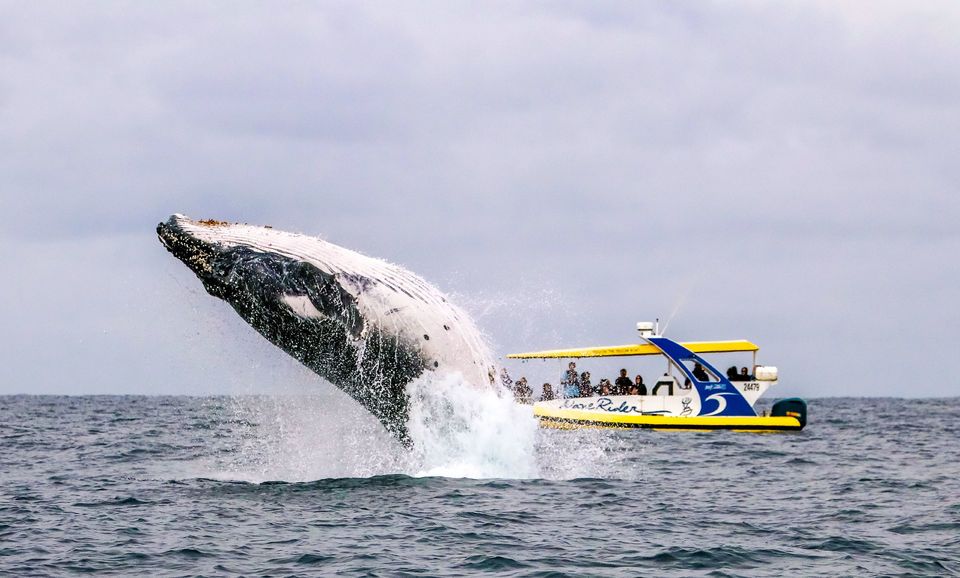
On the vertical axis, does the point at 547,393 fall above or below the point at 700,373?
below

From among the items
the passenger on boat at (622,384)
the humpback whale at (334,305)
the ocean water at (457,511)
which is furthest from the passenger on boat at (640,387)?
the humpback whale at (334,305)

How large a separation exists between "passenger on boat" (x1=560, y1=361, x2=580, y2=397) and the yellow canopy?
2.17ft

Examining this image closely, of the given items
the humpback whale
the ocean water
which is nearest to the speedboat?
the ocean water

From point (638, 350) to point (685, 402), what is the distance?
2119 mm

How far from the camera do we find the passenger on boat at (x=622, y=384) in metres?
32.2

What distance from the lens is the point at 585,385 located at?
1293 inches

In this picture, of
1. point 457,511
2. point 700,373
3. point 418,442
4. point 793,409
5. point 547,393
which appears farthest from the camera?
point 547,393

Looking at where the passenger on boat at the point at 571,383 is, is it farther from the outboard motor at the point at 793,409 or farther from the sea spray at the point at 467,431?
the sea spray at the point at 467,431

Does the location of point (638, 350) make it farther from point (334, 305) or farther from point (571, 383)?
point (334, 305)

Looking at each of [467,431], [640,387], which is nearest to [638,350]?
[640,387]

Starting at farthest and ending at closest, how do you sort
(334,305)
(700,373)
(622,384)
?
(622,384) → (700,373) → (334,305)

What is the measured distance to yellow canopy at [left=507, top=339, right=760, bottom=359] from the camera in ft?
102

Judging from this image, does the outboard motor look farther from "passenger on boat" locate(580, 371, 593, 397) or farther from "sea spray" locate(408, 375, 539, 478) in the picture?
"sea spray" locate(408, 375, 539, 478)

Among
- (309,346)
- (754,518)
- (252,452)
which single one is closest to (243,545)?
(309,346)
